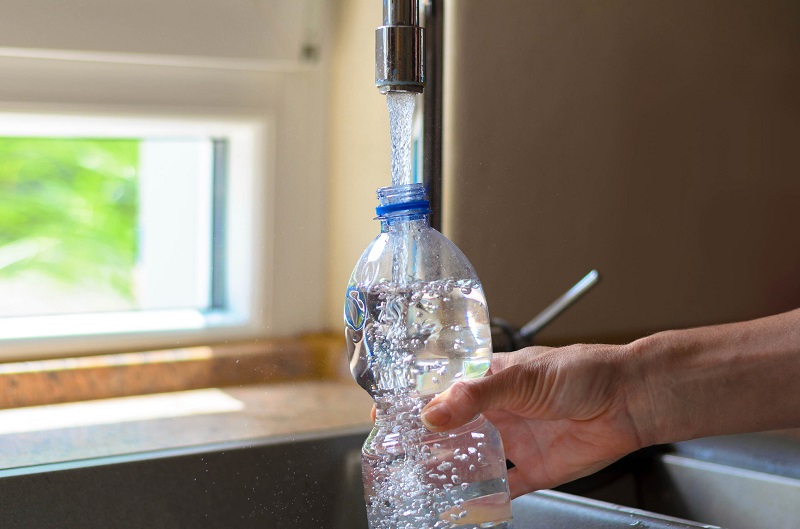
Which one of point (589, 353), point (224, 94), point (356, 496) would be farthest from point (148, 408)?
point (589, 353)

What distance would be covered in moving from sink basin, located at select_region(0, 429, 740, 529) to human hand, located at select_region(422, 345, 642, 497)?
0.15 ft

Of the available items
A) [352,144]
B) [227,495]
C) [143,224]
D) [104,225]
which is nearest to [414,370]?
[227,495]

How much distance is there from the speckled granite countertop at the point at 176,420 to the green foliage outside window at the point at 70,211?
0.44 ft

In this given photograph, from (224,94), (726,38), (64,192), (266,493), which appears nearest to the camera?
(266,493)

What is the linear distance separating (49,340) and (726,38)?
973 millimetres

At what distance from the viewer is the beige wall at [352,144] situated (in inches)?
41.2

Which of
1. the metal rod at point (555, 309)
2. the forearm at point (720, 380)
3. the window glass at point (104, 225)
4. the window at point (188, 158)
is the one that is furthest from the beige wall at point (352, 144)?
the forearm at point (720, 380)

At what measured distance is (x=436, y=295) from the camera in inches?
31.3

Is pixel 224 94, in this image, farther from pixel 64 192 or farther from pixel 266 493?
pixel 266 493

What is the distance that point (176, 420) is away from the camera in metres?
0.99

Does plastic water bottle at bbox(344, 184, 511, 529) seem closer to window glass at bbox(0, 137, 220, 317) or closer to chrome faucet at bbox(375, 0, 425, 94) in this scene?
Result: chrome faucet at bbox(375, 0, 425, 94)

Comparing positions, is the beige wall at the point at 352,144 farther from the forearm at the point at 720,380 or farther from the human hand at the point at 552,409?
the forearm at the point at 720,380

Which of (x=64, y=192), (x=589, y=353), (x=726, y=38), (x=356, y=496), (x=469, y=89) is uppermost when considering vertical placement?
(x=726, y=38)

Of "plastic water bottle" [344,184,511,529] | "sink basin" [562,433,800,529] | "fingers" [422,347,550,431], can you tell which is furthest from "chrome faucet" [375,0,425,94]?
"sink basin" [562,433,800,529]
